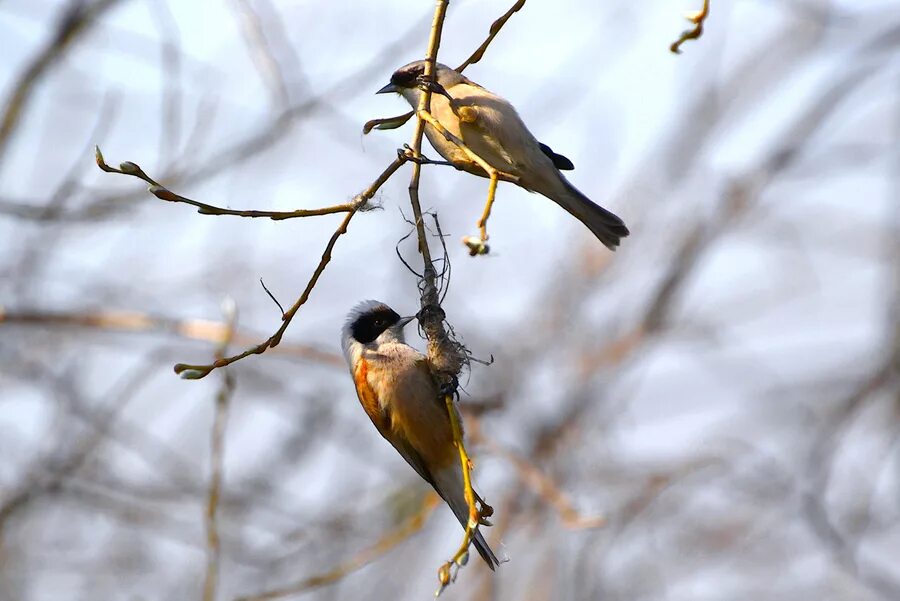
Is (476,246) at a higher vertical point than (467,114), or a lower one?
lower

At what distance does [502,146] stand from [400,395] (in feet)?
2.66

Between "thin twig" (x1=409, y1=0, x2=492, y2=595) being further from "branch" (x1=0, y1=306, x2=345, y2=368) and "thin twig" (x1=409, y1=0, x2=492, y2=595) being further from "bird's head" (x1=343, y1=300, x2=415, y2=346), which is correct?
"branch" (x1=0, y1=306, x2=345, y2=368)

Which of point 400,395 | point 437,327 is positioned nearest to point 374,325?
point 400,395

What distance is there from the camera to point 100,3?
15.5ft

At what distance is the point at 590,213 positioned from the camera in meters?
2.87

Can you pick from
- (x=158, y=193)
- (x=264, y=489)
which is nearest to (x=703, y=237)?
(x=264, y=489)

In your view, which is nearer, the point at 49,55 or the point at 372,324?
the point at 372,324

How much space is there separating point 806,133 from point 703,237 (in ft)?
2.97

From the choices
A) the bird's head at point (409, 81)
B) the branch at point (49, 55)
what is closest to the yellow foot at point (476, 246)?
the bird's head at point (409, 81)

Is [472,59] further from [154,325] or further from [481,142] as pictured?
[154,325]

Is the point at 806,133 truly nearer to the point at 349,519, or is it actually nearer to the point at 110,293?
the point at 349,519

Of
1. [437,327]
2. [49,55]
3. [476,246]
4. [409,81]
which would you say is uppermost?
[49,55]

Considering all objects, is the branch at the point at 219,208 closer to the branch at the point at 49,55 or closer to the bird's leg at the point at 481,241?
the bird's leg at the point at 481,241

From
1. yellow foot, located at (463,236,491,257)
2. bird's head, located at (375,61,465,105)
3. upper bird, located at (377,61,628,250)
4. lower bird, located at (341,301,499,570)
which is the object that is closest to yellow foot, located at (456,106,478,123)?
upper bird, located at (377,61,628,250)
